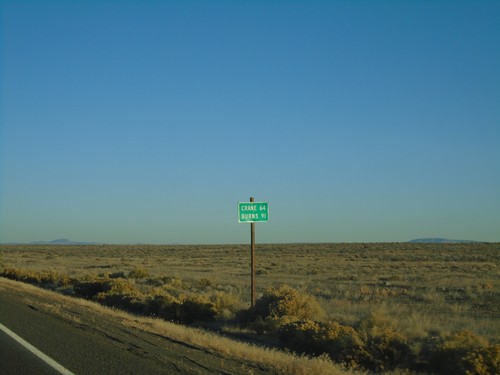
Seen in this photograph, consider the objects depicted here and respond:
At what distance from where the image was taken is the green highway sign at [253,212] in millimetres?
16875

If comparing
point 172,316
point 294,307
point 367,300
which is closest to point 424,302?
point 367,300

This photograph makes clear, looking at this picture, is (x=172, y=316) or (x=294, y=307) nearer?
(x=294, y=307)

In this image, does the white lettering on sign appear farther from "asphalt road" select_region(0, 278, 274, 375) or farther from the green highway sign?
"asphalt road" select_region(0, 278, 274, 375)

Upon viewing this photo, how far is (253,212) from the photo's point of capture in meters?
17.0

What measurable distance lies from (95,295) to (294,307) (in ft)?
39.9

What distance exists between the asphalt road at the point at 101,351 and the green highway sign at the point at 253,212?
502 centimetres

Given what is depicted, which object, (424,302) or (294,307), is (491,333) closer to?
(294,307)

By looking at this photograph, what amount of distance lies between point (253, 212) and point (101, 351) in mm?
7732

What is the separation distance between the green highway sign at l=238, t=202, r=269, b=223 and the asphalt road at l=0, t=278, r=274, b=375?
16.5 ft

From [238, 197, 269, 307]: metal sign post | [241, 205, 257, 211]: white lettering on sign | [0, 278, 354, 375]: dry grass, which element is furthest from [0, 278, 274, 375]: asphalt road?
[241, 205, 257, 211]: white lettering on sign

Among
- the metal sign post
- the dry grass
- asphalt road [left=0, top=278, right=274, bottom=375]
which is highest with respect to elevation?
the metal sign post

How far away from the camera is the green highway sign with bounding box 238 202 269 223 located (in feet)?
55.4

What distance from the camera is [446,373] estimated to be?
9648 mm

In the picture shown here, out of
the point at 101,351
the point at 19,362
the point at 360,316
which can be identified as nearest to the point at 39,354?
the point at 19,362
